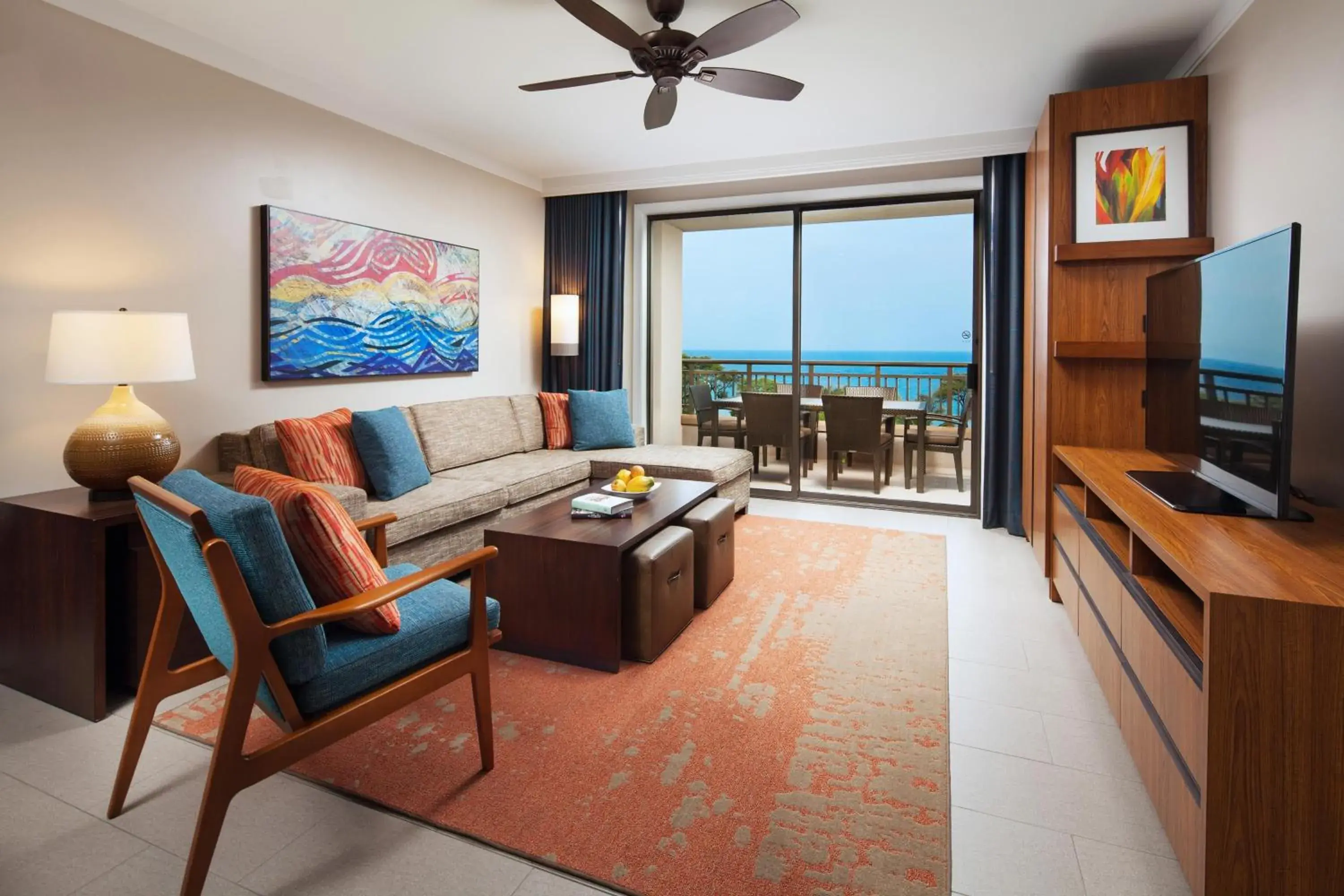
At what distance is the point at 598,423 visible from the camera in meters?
5.06

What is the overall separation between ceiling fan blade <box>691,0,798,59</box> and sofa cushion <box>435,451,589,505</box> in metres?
2.29

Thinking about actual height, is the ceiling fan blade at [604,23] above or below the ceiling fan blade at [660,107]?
above

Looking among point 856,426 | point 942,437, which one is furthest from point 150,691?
point 942,437

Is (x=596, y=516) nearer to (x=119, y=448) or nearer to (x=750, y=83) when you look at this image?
(x=119, y=448)

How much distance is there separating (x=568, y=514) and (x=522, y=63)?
7.15ft

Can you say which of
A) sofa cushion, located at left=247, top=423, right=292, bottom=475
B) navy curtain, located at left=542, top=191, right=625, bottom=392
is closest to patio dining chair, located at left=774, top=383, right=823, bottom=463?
navy curtain, located at left=542, top=191, right=625, bottom=392

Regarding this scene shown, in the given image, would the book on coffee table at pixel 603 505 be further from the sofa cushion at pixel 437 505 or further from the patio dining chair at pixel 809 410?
the patio dining chair at pixel 809 410

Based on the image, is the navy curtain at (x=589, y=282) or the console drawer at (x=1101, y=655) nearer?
the console drawer at (x=1101, y=655)

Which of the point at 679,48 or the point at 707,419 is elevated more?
the point at 679,48

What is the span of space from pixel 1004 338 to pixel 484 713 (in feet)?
13.4

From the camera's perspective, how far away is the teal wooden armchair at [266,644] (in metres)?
1.41

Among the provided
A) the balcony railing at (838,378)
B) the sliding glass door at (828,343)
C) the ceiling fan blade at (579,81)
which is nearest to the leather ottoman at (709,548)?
the ceiling fan blade at (579,81)

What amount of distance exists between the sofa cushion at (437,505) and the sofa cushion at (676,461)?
1.06m

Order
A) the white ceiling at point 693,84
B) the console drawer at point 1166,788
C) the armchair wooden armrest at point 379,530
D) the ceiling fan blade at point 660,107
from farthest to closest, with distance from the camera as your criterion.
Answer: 1. the ceiling fan blade at point 660,107
2. the white ceiling at point 693,84
3. the armchair wooden armrest at point 379,530
4. the console drawer at point 1166,788
